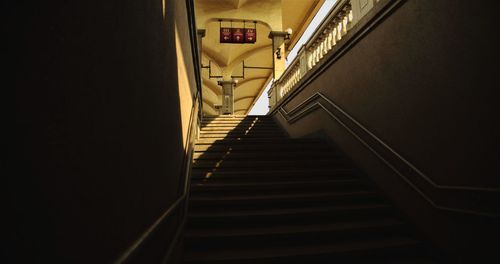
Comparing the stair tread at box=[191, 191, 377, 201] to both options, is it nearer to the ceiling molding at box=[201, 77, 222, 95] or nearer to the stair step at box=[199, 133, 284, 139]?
the stair step at box=[199, 133, 284, 139]

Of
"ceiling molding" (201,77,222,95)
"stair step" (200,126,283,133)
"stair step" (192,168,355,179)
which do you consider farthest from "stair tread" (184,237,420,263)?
"ceiling molding" (201,77,222,95)

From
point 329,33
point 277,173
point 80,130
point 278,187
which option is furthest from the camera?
point 329,33

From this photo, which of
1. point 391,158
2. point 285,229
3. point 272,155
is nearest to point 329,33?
point 272,155

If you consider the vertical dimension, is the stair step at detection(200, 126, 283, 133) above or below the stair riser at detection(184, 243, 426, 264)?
above

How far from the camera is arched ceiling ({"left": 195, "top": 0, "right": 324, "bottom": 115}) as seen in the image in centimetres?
1055

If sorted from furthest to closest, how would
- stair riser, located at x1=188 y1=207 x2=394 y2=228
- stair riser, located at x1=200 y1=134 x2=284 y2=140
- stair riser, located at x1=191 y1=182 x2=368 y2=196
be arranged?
stair riser, located at x1=200 y1=134 x2=284 y2=140 < stair riser, located at x1=191 y1=182 x2=368 y2=196 < stair riser, located at x1=188 y1=207 x2=394 y2=228

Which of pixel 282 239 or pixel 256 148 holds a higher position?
pixel 256 148

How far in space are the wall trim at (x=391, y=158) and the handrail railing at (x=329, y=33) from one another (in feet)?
3.01

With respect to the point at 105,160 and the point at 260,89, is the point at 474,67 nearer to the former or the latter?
the point at 105,160

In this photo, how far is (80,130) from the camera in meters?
Answer: 0.87

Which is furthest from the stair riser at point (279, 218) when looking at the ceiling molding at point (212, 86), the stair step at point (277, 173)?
the ceiling molding at point (212, 86)

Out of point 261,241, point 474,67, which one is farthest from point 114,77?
point 474,67

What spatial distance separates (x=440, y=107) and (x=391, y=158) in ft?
2.82

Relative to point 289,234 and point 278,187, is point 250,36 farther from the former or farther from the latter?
point 289,234
